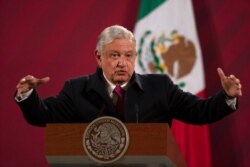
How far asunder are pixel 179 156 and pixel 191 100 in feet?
1.47

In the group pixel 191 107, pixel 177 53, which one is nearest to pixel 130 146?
pixel 191 107

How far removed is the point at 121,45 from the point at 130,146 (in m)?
0.64

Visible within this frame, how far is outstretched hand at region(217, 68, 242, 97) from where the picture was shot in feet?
7.14

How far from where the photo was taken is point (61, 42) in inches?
182

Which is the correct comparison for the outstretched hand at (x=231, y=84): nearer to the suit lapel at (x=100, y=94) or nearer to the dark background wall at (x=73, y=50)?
the suit lapel at (x=100, y=94)

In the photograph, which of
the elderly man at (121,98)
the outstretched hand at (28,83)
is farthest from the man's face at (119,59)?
the outstretched hand at (28,83)

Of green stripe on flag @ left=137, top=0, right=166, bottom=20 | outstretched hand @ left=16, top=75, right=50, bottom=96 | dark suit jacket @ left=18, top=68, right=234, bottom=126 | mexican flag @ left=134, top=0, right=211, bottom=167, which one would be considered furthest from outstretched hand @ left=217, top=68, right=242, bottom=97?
green stripe on flag @ left=137, top=0, right=166, bottom=20

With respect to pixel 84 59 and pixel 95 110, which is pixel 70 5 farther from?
pixel 95 110

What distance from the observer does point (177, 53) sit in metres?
4.42

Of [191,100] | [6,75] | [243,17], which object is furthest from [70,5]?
[191,100]

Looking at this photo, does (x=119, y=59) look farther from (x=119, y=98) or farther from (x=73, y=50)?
(x=73, y=50)

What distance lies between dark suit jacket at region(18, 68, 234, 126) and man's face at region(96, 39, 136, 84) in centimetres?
7

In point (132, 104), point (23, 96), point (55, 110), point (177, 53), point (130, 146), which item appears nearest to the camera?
point (130, 146)

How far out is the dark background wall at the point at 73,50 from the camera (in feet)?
14.2
